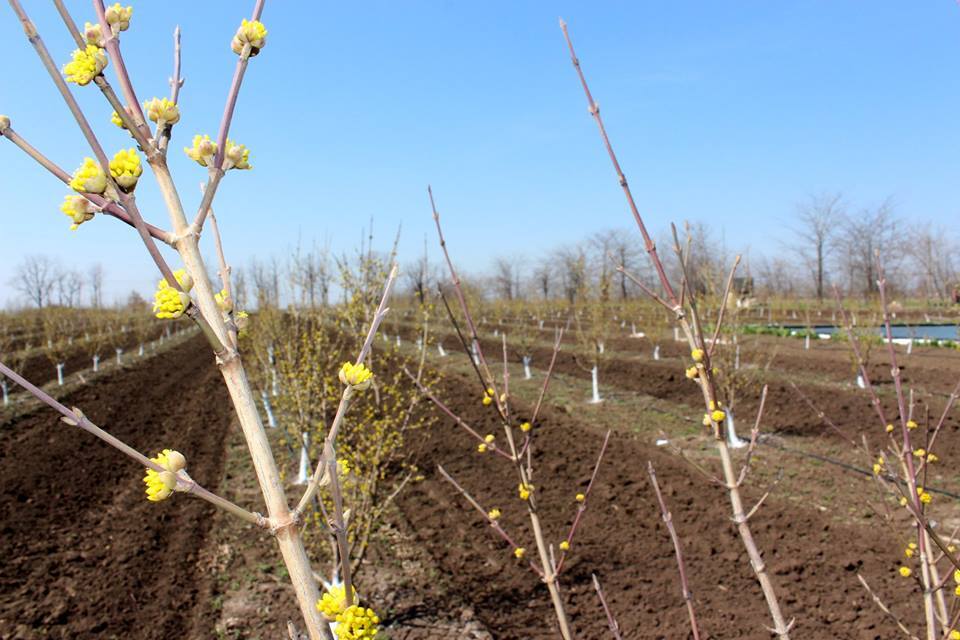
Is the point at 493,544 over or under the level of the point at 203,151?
under

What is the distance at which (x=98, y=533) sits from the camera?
255 inches

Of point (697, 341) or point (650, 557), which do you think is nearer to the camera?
point (697, 341)

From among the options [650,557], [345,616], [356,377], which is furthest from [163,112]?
[650,557]

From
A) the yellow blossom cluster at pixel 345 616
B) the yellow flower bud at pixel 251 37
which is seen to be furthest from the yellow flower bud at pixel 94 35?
the yellow blossom cluster at pixel 345 616

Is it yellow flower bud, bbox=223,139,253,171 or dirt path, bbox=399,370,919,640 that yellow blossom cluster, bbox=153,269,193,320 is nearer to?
yellow flower bud, bbox=223,139,253,171

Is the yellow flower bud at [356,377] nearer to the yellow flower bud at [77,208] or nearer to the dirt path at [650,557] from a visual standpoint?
the yellow flower bud at [77,208]

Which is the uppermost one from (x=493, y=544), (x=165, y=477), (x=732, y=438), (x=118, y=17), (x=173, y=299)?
(x=118, y=17)

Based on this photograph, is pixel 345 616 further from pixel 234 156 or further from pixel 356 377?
pixel 234 156

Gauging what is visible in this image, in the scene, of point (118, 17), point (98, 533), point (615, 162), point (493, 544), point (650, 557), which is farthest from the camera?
point (98, 533)

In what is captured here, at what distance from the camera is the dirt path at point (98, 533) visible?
4742mm

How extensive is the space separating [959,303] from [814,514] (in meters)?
6.51

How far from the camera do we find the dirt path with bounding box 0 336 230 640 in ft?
15.6

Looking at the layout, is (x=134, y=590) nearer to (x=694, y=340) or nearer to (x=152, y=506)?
(x=152, y=506)

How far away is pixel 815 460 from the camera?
7.29m
